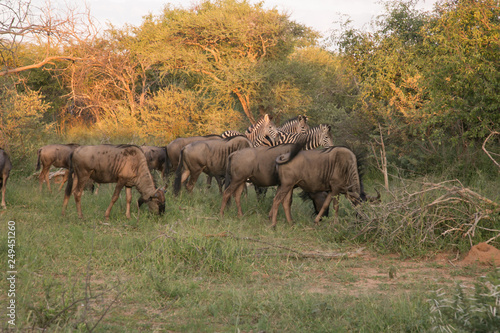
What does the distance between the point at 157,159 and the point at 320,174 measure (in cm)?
519

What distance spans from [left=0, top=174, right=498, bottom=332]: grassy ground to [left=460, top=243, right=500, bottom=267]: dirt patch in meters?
0.22

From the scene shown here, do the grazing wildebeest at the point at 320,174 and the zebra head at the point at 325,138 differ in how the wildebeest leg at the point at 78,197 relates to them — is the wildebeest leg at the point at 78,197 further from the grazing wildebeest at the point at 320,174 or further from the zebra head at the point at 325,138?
the zebra head at the point at 325,138

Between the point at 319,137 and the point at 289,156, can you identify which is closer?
the point at 289,156

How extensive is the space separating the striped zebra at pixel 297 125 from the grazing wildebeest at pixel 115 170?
613 centimetres

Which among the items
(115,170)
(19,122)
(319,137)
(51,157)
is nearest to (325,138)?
(319,137)

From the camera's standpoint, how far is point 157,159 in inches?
476

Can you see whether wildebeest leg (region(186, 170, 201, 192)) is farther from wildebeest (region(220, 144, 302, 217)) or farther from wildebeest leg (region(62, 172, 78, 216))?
wildebeest leg (region(62, 172, 78, 216))

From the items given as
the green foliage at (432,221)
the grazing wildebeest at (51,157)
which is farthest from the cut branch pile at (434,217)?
the grazing wildebeest at (51,157)

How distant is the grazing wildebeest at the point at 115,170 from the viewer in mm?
8398

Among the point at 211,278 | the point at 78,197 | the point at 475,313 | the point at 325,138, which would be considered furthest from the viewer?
the point at 325,138

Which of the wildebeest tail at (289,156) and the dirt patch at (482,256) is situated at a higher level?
the wildebeest tail at (289,156)

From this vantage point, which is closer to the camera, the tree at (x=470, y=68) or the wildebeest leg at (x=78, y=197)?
the wildebeest leg at (x=78, y=197)

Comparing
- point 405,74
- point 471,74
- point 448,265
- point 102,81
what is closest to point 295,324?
point 448,265

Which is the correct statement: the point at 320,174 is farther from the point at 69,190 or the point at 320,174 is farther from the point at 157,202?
the point at 69,190
